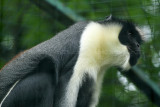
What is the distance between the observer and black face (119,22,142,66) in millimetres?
3496

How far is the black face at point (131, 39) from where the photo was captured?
138 inches

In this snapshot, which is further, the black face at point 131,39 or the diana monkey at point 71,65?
the black face at point 131,39

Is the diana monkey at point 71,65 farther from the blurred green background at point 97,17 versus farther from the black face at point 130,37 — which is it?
the blurred green background at point 97,17

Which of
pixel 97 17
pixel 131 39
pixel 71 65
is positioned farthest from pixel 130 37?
pixel 97 17

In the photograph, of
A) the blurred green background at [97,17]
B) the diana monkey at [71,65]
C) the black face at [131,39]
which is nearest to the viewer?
the diana monkey at [71,65]

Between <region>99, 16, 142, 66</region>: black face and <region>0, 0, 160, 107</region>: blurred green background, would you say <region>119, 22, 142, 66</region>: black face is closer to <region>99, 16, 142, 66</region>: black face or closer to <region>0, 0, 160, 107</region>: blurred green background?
<region>99, 16, 142, 66</region>: black face

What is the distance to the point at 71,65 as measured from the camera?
10.9 ft

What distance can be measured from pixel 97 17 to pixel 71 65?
4.61 feet

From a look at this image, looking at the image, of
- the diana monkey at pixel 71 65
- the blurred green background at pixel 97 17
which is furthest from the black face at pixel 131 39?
the blurred green background at pixel 97 17

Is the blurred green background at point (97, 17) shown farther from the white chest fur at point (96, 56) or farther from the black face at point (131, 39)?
the white chest fur at point (96, 56)

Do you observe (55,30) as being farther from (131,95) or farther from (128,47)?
(128,47)

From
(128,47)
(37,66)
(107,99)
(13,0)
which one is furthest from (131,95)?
(13,0)

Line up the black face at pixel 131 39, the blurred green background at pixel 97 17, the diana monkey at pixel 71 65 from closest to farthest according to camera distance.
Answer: the diana monkey at pixel 71 65
the black face at pixel 131 39
the blurred green background at pixel 97 17

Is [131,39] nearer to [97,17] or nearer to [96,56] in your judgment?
[96,56]
